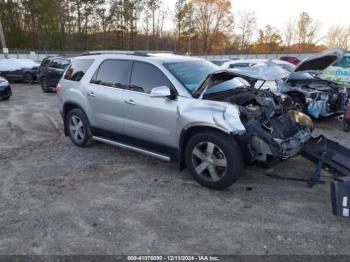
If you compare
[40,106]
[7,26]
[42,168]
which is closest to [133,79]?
[42,168]

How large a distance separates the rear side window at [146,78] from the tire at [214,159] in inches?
38.4

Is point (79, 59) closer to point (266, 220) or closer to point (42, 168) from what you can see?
point (42, 168)

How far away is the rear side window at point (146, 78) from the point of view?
15.5 ft

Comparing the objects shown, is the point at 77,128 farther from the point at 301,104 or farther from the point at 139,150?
the point at 301,104

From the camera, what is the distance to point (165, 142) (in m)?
4.74

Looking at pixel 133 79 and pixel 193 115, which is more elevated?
pixel 133 79

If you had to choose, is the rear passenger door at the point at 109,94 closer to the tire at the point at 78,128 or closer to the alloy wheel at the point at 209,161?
the tire at the point at 78,128

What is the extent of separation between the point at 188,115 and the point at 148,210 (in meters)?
1.35

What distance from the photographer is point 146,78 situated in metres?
4.91

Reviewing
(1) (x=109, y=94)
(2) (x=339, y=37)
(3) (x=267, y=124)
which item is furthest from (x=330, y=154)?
(2) (x=339, y=37)

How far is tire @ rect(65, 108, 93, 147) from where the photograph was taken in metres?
6.00

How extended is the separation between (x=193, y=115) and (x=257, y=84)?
1.45m

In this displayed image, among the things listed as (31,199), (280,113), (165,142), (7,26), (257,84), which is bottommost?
(31,199)

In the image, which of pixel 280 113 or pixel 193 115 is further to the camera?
pixel 280 113
